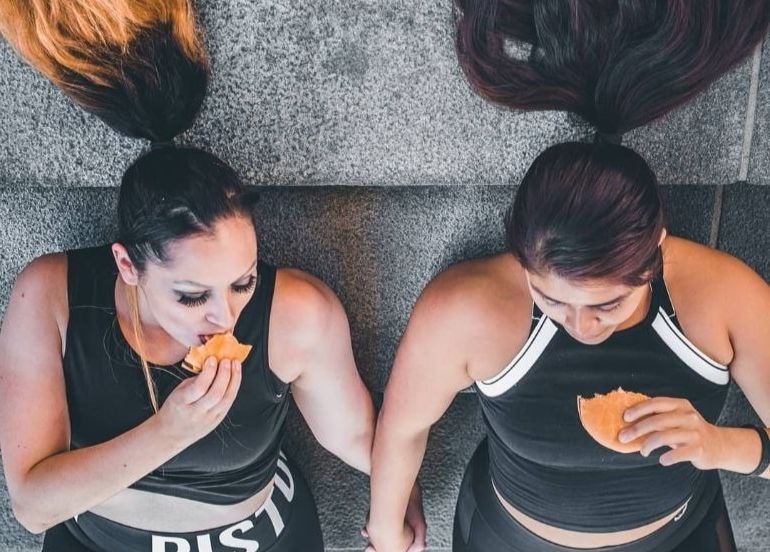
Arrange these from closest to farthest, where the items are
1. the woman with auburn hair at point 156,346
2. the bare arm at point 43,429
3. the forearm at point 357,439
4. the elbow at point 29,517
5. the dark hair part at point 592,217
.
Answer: the dark hair part at point 592,217, the woman with auburn hair at point 156,346, the bare arm at point 43,429, the elbow at point 29,517, the forearm at point 357,439

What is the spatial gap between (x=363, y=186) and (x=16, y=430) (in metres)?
1.07

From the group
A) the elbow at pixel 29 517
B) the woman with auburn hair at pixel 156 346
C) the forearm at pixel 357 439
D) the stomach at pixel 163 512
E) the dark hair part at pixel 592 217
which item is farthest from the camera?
the forearm at pixel 357 439

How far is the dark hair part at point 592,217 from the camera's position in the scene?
1.43 meters

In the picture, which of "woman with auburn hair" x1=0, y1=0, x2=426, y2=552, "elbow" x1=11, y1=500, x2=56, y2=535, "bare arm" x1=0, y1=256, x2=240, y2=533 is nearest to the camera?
"woman with auburn hair" x1=0, y1=0, x2=426, y2=552

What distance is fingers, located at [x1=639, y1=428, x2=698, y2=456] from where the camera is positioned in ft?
4.93

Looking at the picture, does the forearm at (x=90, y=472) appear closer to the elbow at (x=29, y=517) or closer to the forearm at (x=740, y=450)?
the elbow at (x=29, y=517)

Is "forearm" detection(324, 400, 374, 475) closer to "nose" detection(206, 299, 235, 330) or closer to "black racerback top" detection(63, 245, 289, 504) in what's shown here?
"black racerback top" detection(63, 245, 289, 504)

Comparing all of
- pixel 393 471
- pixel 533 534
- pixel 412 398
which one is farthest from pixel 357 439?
pixel 533 534

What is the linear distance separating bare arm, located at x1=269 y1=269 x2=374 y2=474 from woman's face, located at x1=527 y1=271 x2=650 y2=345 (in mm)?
543

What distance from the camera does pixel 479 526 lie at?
81.3 inches

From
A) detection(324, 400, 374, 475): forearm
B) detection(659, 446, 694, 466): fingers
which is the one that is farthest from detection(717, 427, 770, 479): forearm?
detection(324, 400, 374, 475): forearm

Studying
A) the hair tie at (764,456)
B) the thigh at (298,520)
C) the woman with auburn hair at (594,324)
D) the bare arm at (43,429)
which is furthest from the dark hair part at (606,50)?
the thigh at (298,520)

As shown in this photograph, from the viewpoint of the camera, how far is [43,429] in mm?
1705

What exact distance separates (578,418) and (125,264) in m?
1.13
